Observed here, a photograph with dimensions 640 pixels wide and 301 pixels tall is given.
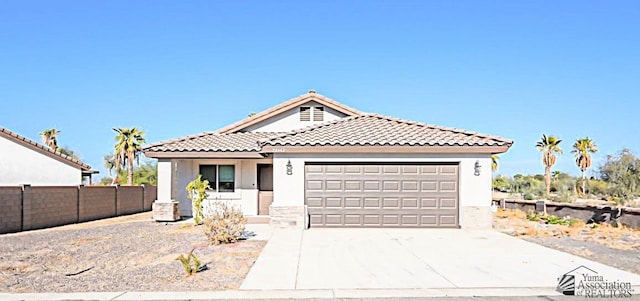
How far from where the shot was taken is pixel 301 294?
7645 mm

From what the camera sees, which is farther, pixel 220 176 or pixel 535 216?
pixel 535 216

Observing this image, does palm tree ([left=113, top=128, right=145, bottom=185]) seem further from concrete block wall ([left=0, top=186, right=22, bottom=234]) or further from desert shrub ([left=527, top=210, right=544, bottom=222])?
desert shrub ([left=527, top=210, right=544, bottom=222])

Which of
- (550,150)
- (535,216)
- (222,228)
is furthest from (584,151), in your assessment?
(222,228)

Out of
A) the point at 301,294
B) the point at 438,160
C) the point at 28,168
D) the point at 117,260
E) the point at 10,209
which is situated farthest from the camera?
the point at 28,168

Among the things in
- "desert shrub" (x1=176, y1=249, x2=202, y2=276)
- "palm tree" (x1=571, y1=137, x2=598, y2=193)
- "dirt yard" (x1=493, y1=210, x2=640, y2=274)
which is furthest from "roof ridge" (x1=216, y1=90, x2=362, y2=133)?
"palm tree" (x1=571, y1=137, x2=598, y2=193)

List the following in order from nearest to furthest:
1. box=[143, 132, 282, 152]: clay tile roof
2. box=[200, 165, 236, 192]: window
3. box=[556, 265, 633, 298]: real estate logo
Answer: box=[556, 265, 633, 298]: real estate logo, box=[143, 132, 282, 152]: clay tile roof, box=[200, 165, 236, 192]: window

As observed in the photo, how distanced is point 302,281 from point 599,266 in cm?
595

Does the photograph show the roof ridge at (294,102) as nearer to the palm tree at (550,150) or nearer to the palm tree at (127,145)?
the palm tree at (127,145)

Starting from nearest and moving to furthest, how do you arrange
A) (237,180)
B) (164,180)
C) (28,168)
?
1. (164,180)
2. (237,180)
3. (28,168)

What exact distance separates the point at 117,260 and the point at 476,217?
1060cm

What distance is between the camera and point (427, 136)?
1662 cm

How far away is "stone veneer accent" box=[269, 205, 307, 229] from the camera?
15750mm

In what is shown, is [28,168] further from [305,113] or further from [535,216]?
[535,216]

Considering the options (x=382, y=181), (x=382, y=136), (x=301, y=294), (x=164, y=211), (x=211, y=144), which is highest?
(x=382, y=136)
